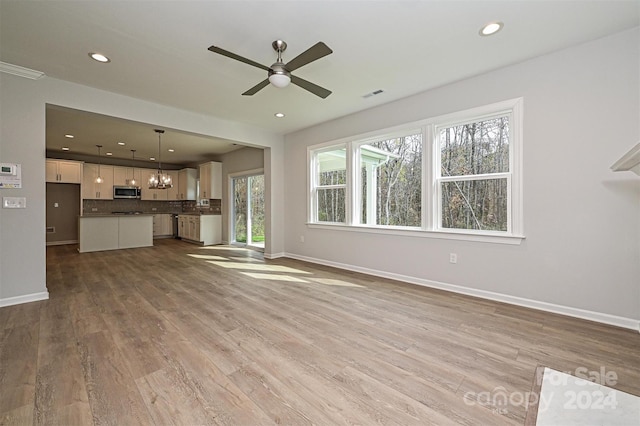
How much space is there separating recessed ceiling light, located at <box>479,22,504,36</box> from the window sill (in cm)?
213

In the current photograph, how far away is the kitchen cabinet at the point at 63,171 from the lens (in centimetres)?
750

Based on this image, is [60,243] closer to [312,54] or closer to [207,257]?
[207,257]

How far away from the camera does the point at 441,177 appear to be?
378cm

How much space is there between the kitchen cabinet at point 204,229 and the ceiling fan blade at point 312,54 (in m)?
6.71

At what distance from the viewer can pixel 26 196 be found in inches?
129

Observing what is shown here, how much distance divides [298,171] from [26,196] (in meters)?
4.09

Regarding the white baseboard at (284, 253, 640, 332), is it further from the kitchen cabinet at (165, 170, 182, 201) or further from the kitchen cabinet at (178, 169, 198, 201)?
the kitchen cabinet at (165, 170, 182, 201)

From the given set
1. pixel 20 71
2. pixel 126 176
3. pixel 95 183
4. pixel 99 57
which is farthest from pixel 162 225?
pixel 99 57

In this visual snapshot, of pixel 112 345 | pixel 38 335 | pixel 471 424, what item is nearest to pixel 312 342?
pixel 471 424

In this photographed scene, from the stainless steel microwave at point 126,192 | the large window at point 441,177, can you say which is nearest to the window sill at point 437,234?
the large window at point 441,177

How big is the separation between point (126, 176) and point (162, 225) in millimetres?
2014

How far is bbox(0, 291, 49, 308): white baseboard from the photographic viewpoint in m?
3.15

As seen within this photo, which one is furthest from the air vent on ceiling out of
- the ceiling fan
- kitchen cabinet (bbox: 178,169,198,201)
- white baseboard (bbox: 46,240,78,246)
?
white baseboard (bbox: 46,240,78,246)

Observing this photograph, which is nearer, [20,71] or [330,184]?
[20,71]
